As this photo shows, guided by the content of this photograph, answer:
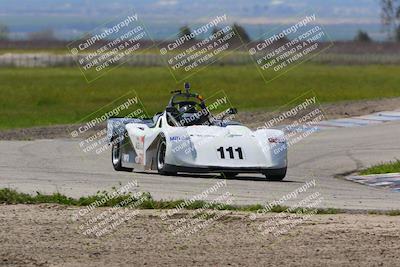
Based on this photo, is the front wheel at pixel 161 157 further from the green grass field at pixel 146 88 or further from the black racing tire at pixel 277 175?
the green grass field at pixel 146 88

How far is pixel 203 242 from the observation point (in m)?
12.7

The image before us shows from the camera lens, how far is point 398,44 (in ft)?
420

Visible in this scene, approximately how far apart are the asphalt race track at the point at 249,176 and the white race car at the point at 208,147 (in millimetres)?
249

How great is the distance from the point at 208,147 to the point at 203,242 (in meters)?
7.49

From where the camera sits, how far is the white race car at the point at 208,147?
790 inches

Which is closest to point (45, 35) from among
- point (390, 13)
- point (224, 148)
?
point (390, 13)

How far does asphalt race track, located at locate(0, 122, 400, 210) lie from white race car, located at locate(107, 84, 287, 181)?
25cm

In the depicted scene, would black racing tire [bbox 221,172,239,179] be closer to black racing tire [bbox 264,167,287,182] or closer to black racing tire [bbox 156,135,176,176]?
black racing tire [bbox 264,167,287,182]

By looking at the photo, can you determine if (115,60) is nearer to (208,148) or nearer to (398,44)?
(398,44)

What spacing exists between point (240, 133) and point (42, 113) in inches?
931

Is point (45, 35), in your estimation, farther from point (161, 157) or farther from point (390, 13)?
point (161, 157)

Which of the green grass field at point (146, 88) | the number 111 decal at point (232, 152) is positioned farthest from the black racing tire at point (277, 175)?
the green grass field at point (146, 88)

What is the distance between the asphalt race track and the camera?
17.4 meters

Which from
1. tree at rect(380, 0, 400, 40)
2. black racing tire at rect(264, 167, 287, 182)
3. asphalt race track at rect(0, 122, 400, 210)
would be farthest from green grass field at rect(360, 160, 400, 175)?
tree at rect(380, 0, 400, 40)
